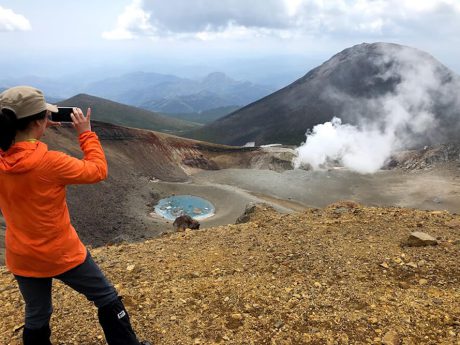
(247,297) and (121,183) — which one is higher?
(247,297)

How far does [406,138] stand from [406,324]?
63.9 m

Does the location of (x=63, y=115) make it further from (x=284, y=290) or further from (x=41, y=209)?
(x=284, y=290)

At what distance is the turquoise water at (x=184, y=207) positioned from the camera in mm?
30109

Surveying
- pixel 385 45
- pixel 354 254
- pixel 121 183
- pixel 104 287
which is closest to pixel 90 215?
pixel 121 183

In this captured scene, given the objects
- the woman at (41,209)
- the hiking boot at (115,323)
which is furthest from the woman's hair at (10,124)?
the hiking boot at (115,323)

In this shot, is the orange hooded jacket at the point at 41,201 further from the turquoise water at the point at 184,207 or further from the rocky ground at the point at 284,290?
the turquoise water at the point at 184,207

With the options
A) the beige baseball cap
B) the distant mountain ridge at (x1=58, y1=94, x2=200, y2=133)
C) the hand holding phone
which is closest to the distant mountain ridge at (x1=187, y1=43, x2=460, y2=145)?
the distant mountain ridge at (x1=58, y1=94, x2=200, y2=133)

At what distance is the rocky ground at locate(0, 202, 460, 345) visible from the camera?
16.2 ft

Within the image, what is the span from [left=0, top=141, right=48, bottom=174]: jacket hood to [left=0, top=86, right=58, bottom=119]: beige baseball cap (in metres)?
0.24

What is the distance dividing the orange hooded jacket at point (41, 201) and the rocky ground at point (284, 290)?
168 centimetres

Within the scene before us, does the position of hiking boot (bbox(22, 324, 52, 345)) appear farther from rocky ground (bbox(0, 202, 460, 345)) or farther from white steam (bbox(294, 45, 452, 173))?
white steam (bbox(294, 45, 452, 173))

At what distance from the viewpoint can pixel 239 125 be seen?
374 feet

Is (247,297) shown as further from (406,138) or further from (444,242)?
(406,138)

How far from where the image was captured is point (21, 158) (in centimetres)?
328
